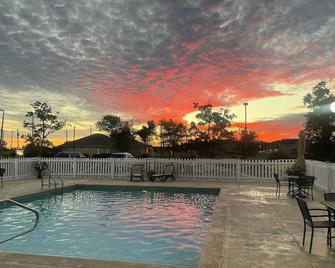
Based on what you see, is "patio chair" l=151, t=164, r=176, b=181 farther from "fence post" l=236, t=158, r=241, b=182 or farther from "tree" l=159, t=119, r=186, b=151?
"tree" l=159, t=119, r=186, b=151

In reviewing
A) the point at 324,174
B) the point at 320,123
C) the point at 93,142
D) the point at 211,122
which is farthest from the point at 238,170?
the point at 93,142

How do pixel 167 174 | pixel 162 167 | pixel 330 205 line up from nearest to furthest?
pixel 330 205 < pixel 167 174 < pixel 162 167

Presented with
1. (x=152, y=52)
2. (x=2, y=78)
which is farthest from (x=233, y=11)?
(x=2, y=78)

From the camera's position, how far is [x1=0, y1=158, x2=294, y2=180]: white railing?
1948 cm

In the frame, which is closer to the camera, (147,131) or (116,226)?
(116,226)

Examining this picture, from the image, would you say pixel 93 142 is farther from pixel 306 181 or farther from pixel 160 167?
pixel 306 181

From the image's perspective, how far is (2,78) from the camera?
23078mm

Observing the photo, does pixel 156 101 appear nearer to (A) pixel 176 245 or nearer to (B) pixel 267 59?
(B) pixel 267 59

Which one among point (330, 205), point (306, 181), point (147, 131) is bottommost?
point (306, 181)

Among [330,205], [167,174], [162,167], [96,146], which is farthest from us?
[96,146]

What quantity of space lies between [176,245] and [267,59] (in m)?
11.9

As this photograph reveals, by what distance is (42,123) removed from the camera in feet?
152

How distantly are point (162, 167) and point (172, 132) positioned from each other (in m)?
31.3

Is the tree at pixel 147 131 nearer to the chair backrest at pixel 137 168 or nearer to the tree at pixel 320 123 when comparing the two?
the tree at pixel 320 123
